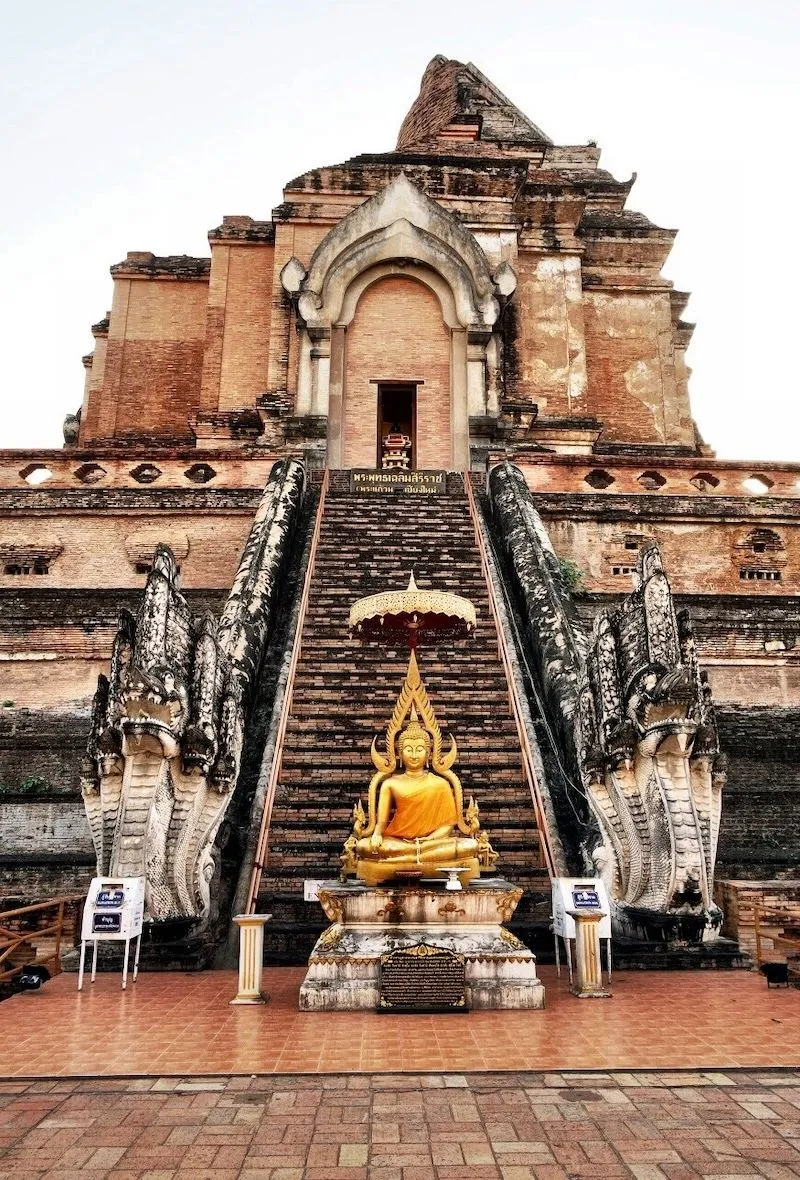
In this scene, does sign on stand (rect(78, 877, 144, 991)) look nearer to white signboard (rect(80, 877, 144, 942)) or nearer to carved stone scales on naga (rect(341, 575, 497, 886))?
white signboard (rect(80, 877, 144, 942))

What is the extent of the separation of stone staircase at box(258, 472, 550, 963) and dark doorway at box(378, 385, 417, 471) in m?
4.17

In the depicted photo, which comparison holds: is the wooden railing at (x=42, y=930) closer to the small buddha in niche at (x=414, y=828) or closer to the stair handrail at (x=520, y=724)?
the small buddha in niche at (x=414, y=828)

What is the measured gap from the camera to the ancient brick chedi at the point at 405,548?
8.10m

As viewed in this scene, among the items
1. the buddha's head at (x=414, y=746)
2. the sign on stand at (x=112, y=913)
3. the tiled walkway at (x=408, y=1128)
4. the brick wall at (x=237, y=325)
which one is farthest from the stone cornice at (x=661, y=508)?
the tiled walkway at (x=408, y=1128)

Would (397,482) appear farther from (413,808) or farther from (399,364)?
(413,808)

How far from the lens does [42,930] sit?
7500mm

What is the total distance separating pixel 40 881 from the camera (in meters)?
8.75

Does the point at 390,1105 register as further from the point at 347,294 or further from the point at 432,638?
the point at 347,294

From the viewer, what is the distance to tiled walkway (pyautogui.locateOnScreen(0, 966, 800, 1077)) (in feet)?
16.0

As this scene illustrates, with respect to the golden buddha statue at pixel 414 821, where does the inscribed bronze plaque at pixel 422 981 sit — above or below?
below

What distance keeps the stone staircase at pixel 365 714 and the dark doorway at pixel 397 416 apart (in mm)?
4172

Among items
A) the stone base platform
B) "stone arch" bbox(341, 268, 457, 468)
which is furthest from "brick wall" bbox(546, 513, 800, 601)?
the stone base platform

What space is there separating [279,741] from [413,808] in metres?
3.02

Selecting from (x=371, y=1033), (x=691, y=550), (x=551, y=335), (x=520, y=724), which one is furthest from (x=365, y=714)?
(x=551, y=335)
